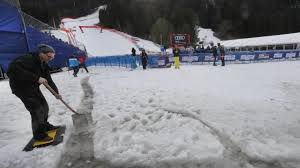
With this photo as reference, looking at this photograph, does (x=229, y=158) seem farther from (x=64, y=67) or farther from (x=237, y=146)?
(x=64, y=67)

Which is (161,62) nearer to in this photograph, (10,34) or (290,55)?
(290,55)

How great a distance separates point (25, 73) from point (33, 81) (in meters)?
0.22

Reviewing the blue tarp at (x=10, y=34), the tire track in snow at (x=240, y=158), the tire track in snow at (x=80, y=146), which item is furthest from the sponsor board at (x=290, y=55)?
the blue tarp at (x=10, y=34)

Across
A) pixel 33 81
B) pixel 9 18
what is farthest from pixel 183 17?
pixel 33 81

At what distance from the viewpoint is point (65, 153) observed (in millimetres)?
4348

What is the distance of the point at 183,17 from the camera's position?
283 ft

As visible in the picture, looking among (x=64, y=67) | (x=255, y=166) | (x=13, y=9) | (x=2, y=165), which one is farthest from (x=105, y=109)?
(x=64, y=67)

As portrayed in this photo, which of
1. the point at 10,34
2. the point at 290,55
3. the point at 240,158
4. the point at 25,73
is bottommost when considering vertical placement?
the point at 240,158

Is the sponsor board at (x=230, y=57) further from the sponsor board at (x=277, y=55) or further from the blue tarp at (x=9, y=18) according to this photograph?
the blue tarp at (x=9, y=18)

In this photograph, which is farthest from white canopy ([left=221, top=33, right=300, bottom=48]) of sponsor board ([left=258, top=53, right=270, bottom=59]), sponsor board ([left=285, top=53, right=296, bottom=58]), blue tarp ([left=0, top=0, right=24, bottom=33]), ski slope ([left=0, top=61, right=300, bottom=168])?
blue tarp ([left=0, top=0, right=24, bottom=33])

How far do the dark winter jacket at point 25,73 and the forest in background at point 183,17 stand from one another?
69.2 m

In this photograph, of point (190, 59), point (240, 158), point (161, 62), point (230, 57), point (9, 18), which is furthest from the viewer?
point (190, 59)

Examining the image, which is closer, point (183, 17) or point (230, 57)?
point (230, 57)

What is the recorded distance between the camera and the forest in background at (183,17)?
78.3 meters
